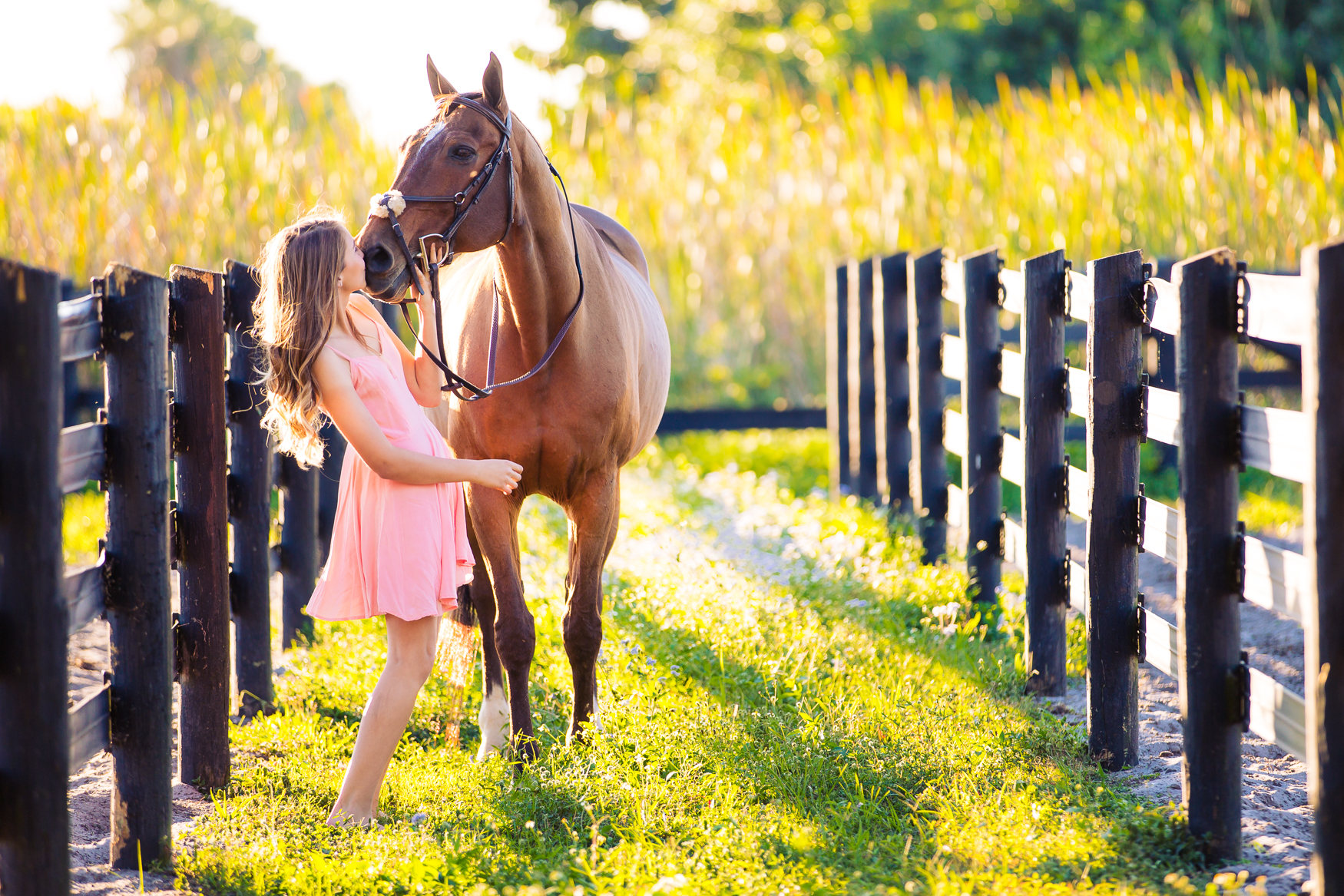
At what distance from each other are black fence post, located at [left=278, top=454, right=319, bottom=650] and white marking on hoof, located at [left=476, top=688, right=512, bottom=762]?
1386 mm

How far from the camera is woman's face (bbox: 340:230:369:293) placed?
119 inches

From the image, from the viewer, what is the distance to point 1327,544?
2.18 meters

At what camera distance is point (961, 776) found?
318cm

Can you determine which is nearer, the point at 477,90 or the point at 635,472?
the point at 477,90

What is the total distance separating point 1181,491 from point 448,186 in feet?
7.09

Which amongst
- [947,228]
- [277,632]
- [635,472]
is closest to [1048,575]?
[277,632]

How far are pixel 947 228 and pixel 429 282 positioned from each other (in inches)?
305

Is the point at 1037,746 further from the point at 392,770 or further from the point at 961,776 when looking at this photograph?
the point at 392,770

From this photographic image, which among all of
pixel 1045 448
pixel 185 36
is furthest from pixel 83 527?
pixel 185 36

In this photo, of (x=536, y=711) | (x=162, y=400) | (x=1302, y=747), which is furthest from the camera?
(x=536, y=711)

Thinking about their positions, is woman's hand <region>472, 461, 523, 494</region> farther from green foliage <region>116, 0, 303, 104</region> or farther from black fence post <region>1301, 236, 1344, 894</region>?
green foliage <region>116, 0, 303, 104</region>

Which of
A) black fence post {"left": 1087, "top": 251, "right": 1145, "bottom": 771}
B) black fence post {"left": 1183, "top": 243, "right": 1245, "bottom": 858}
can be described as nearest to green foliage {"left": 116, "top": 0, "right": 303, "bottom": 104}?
black fence post {"left": 1087, "top": 251, "right": 1145, "bottom": 771}

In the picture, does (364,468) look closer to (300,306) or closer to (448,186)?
(300,306)

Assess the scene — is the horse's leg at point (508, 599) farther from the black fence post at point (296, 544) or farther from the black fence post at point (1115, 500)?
the black fence post at point (1115, 500)
